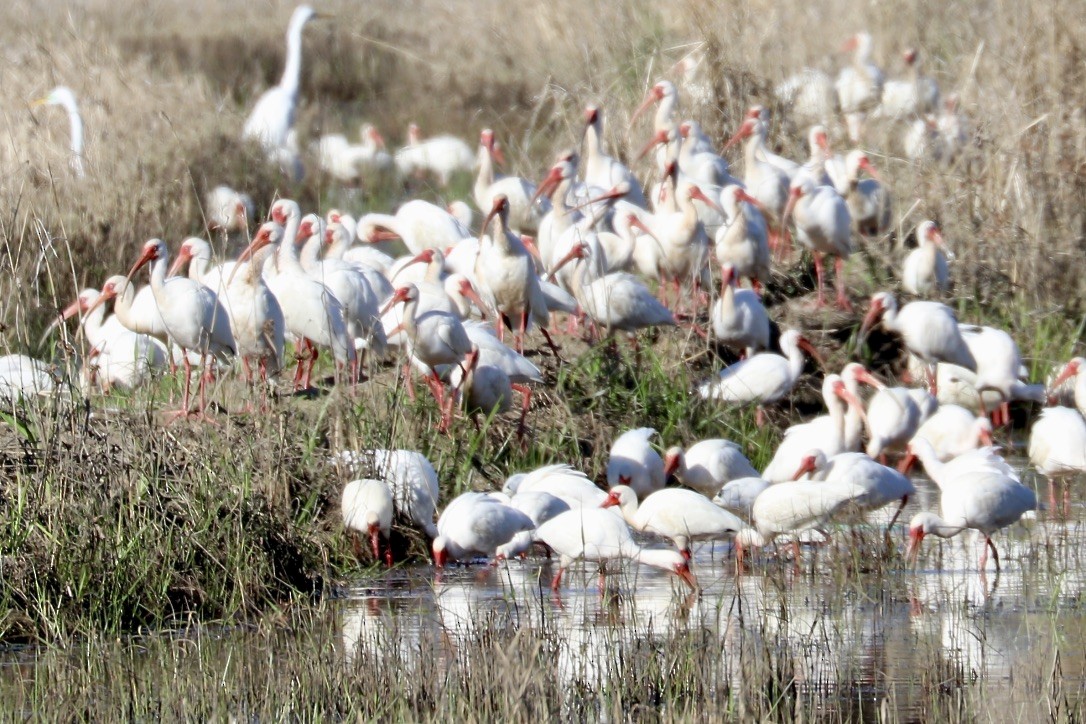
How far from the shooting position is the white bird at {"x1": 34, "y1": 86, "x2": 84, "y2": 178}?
1208 centimetres

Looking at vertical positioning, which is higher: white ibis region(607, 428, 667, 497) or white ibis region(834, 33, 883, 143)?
white ibis region(834, 33, 883, 143)

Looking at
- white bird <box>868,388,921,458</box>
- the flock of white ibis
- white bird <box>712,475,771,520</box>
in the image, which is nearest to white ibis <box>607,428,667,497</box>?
the flock of white ibis

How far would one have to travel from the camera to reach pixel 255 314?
338 inches

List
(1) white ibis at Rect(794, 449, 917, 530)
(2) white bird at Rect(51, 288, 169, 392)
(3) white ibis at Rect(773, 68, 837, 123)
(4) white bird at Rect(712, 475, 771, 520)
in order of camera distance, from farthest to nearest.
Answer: (3) white ibis at Rect(773, 68, 837, 123) → (2) white bird at Rect(51, 288, 169, 392) → (4) white bird at Rect(712, 475, 771, 520) → (1) white ibis at Rect(794, 449, 917, 530)

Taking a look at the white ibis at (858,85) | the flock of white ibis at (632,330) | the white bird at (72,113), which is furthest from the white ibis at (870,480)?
the white bird at (72,113)

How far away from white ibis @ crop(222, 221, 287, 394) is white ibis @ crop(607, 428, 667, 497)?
183 centimetres

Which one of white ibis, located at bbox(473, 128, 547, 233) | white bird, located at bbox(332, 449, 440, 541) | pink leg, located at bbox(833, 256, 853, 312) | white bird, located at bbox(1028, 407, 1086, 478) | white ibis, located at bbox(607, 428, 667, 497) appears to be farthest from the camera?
white ibis, located at bbox(473, 128, 547, 233)

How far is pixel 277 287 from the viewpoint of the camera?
9125mm

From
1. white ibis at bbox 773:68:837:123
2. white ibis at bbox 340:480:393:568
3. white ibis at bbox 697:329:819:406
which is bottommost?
white ibis at bbox 340:480:393:568

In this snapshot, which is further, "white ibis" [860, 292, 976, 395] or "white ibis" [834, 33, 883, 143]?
"white ibis" [834, 33, 883, 143]

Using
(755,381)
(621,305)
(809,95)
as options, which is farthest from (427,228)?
(809,95)

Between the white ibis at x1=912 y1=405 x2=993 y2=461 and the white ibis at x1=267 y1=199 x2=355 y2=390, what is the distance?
2.94m

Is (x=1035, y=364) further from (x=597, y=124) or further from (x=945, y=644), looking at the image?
(x=945, y=644)

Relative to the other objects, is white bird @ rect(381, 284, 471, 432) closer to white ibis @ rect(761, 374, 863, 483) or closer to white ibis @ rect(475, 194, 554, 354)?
white ibis @ rect(475, 194, 554, 354)
